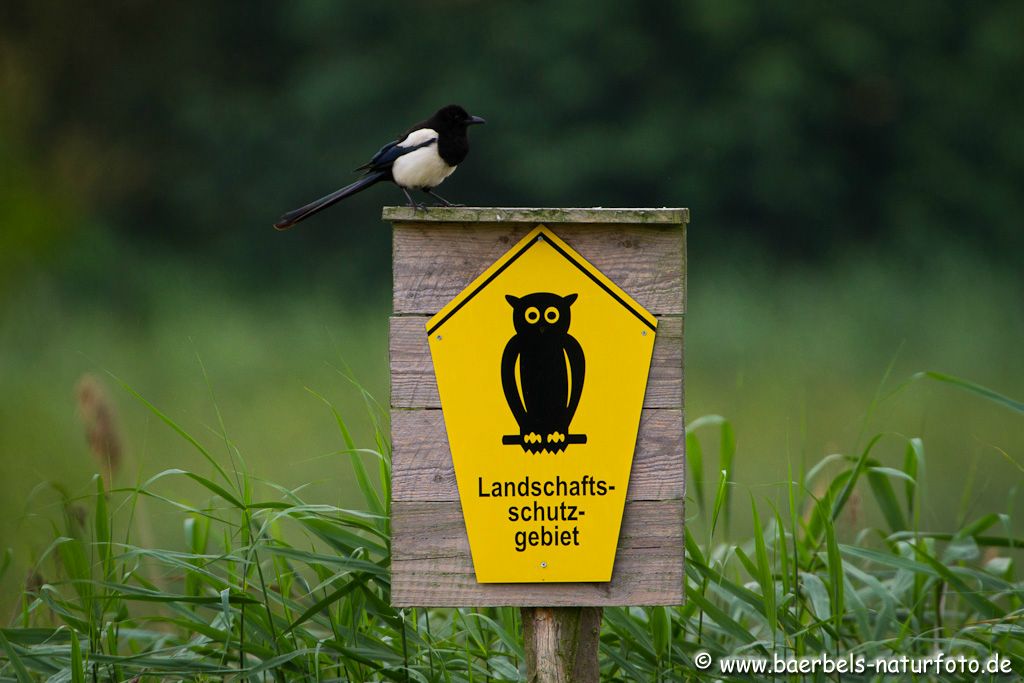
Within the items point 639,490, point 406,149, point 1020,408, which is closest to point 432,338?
point 639,490

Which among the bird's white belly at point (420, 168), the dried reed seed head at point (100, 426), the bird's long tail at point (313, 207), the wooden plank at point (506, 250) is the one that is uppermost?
the bird's white belly at point (420, 168)

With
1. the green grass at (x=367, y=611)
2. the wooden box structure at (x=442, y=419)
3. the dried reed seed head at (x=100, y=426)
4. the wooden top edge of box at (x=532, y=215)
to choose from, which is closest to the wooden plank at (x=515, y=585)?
the wooden box structure at (x=442, y=419)

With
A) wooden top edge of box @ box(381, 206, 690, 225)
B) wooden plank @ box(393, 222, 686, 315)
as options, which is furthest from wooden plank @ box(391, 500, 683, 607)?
wooden top edge of box @ box(381, 206, 690, 225)

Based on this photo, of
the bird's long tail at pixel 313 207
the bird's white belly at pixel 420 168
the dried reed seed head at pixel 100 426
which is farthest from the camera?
the dried reed seed head at pixel 100 426

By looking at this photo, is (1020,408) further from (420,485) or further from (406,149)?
(406,149)

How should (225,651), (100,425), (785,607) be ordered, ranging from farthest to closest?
(100,425), (785,607), (225,651)

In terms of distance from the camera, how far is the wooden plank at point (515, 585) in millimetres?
1607

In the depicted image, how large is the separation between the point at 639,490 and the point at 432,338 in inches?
14.0

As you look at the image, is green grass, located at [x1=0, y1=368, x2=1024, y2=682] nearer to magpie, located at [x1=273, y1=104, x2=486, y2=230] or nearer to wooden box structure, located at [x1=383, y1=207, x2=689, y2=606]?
wooden box structure, located at [x1=383, y1=207, x2=689, y2=606]

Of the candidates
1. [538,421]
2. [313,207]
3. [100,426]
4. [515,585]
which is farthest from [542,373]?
[100,426]

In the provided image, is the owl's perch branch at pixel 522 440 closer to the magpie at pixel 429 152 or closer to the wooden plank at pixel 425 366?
the wooden plank at pixel 425 366

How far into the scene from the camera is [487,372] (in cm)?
161

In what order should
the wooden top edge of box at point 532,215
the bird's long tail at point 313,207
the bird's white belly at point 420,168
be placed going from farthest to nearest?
the bird's white belly at point 420,168, the bird's long tail at point 313,207, the wooden top edge of box at point 532,215

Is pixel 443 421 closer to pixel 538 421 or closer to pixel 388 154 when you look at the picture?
pixel 538 421
